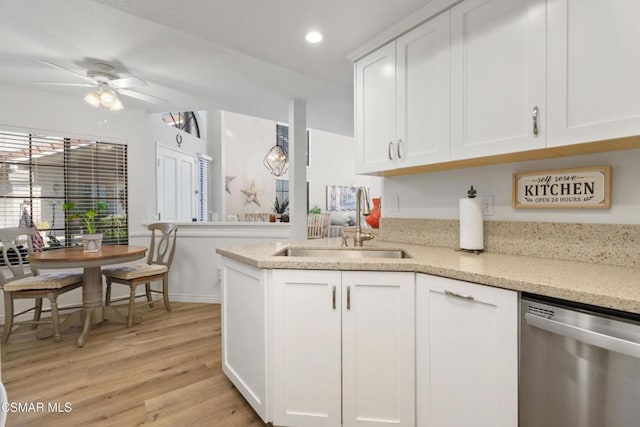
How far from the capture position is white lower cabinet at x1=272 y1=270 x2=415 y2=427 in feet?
4.52

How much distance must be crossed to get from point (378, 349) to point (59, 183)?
3726 millimetres

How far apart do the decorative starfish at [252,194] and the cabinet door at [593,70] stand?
23.5 feet

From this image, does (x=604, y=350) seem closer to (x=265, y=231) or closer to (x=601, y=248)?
(x=601, y=248)

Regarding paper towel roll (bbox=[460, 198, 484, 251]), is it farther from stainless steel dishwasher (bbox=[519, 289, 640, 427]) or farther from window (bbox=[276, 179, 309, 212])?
window (bbox=[276, 179, 309, 212])

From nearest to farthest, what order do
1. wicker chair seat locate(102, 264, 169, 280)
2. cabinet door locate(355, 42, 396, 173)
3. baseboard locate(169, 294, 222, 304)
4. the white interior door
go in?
1. cabinet door locate(355, 42, 396, 173)
2. wicker chair seat locate(102, 264, 169, 280)
3. baseboard locate(169, 294, 222, 304)
4. the white interior door

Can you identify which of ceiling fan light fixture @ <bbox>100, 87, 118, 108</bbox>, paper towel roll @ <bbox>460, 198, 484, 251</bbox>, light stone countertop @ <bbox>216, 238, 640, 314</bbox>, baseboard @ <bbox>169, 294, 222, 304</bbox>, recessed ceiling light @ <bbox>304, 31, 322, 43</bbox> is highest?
recessed ceiling light @ <bbox>304, 31, 322, 43</bbox>

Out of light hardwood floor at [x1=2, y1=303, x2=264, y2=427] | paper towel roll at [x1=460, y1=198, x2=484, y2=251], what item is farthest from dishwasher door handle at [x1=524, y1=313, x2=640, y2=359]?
light hardwood floor at [x1=2, y1=303, x2=264, y2=427]

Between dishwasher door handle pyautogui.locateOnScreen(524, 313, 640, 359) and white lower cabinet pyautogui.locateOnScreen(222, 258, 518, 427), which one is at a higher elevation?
dishwasher door handle pyautogui.locateOnScreen(524, 313, 640, 359)

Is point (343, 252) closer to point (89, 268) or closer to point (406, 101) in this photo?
point (406, 101)

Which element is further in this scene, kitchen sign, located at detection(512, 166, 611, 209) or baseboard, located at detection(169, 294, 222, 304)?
baseboard, located at detection(169, 294, 222, 304)

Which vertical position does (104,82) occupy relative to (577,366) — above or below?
above

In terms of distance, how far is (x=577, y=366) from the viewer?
929 millimetres

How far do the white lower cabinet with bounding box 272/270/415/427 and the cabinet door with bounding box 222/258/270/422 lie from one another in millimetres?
67

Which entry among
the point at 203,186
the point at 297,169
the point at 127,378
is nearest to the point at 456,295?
the point at 127,378
